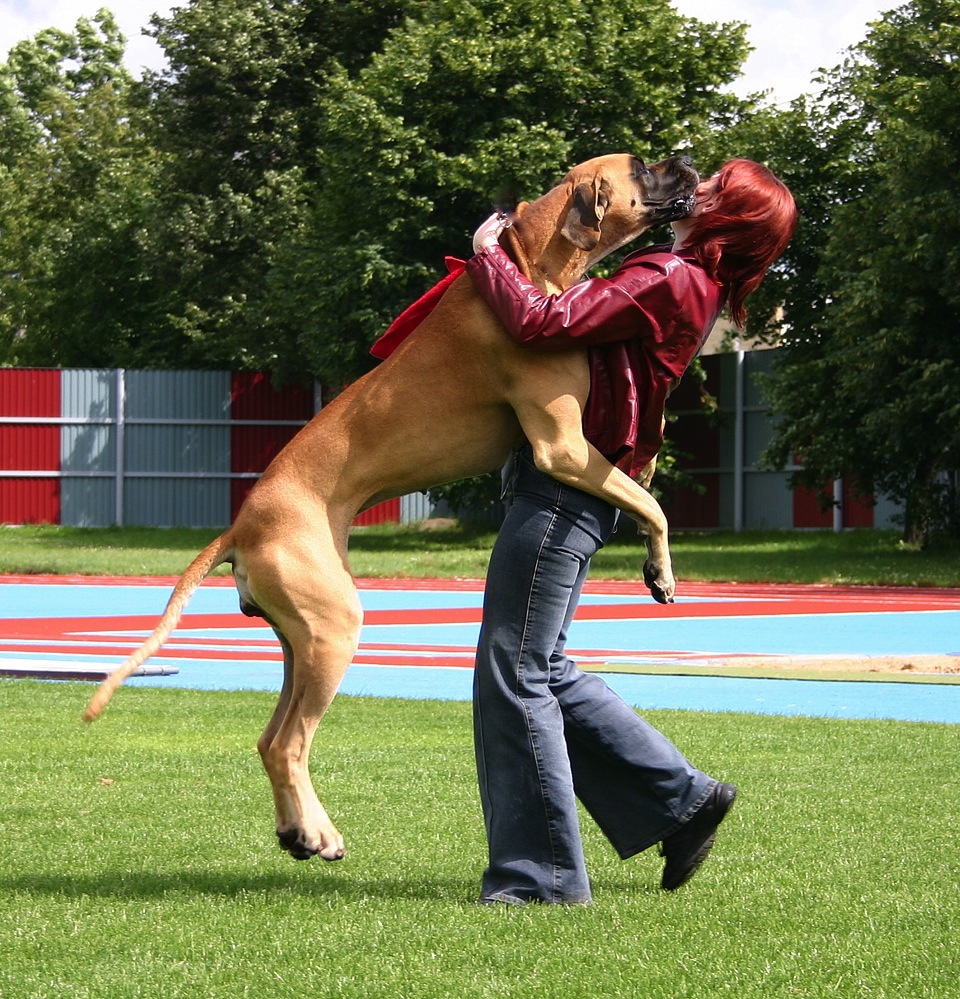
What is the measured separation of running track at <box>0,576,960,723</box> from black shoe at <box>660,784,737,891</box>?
4.51 metres

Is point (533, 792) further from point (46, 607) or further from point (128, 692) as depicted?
point (46, 607)

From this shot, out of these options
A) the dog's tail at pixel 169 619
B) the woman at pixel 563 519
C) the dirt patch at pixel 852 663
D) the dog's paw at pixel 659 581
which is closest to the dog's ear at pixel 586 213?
the woman at pixel 563 519

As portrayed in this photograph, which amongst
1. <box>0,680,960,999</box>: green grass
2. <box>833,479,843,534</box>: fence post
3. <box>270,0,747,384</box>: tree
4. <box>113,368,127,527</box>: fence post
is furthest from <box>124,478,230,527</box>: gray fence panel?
<box>0,680,960,999</box>: green grass

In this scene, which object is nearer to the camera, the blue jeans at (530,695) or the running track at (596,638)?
the blue jeans at (530,695)

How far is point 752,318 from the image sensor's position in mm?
33125

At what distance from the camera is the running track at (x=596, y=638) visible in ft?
33.7

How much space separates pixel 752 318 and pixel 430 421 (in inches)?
1156

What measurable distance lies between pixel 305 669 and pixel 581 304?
4.28ft

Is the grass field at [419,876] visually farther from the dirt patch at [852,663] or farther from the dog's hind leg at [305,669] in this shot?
the dirt patch at [852,663]

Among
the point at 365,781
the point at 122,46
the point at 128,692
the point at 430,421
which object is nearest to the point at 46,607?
the point at 128,692

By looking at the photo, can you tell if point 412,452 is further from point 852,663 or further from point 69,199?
point 69,199

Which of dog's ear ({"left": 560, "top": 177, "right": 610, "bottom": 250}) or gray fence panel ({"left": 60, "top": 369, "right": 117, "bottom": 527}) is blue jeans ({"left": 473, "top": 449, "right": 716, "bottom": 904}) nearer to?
dog's ear ({"left": 560, "top": 177, "right": 610, "bottom": 250})

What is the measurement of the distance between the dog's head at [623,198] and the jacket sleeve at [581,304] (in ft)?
0.52

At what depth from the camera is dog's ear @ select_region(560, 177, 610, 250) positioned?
4625 millimetres
